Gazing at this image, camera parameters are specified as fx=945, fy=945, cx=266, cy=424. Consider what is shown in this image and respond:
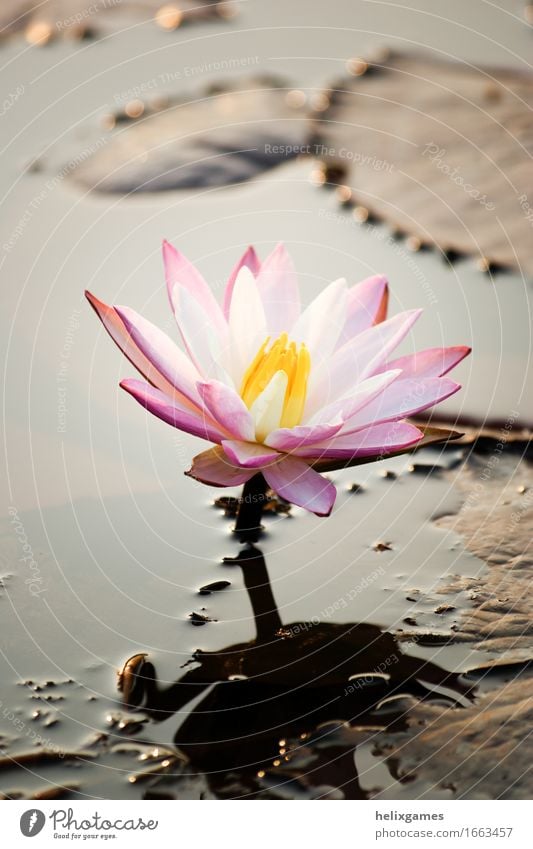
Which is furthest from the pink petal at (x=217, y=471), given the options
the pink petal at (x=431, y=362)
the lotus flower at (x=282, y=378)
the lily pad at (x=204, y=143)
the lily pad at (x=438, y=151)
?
the lily pad at (x=204, y=143)

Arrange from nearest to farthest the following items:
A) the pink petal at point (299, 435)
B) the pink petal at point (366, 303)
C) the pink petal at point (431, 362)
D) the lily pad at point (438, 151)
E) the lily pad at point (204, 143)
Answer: the pink petal at point (299, 435), the pink petal at point (431, 362), the pink petal at point (366, 303), the lily pad at point (438, 151), the lily pad at point (204, 143)

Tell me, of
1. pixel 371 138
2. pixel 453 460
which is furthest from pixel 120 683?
pixel 371 138

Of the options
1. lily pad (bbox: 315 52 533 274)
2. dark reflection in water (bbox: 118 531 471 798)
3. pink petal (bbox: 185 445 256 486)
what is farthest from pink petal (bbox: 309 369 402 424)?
lily pad (bbox: 315 52 533 274)

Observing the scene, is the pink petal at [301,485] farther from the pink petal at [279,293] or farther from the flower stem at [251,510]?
the pink petal at [279,293]

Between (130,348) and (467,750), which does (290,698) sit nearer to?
(467,750)

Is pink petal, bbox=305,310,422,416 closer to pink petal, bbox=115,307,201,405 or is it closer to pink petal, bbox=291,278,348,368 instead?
pink petal, bbox=291,278,348,368
